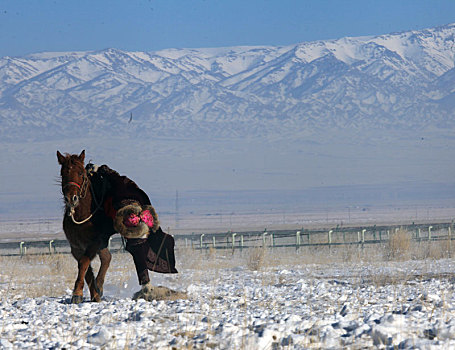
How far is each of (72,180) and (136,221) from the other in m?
1.03

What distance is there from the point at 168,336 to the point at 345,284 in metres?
6.65

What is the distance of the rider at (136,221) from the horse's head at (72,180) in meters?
0.44

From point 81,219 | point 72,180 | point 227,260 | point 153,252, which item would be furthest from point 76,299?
point 227,260

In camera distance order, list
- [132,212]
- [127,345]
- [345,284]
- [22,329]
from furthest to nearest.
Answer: [345,284]
[132,212]
[22,329]
[127,345]

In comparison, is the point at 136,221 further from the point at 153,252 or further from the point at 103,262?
the point at 103,262

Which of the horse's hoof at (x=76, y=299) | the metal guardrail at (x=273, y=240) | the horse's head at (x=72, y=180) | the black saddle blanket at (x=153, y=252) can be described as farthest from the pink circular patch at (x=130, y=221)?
the metal guardrail at (x=273, y=240)

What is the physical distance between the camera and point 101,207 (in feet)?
35.5

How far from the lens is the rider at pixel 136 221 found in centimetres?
1046

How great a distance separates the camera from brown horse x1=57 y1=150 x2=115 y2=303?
33.5ft

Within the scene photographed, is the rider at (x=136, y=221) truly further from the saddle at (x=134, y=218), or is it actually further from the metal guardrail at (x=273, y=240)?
the metal guardrail at (x=273, y=240)

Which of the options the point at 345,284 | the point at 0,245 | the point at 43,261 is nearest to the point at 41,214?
the point at 0,245

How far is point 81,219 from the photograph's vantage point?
1048cm

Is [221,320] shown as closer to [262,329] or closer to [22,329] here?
[262,329]

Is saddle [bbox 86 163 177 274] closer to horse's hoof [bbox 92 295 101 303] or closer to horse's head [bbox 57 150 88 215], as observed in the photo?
horse's head [bbox 57 150 88 215]
